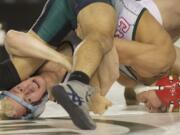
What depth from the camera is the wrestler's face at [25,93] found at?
2.24 metres

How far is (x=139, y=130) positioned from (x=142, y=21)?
0.76 metres

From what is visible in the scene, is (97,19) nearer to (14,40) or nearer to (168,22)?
(14,40)

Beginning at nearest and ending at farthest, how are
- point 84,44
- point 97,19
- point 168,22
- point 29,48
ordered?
point 84,44 < point 97,19 < point 29,48 < point 168,22

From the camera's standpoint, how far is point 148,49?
2.29 metres

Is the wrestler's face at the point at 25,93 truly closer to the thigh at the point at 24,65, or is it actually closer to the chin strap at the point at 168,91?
the thigh at the point at 24,65

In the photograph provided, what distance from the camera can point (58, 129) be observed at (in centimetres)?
179

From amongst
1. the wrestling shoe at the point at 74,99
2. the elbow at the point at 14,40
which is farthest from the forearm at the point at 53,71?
the wrestling shoe at the point at 74,99

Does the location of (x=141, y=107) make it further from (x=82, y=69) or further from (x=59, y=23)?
(x=82, y=69)

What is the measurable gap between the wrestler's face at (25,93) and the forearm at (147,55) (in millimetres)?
415

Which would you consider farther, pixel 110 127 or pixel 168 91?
pixel 168 91

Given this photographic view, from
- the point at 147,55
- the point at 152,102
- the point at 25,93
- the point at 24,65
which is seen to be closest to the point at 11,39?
the point at 24,65

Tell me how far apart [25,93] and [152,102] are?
0.65 metres

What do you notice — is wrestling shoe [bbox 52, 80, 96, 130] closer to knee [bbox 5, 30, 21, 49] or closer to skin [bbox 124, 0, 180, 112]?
knee [bbox 5, 30, 21, 49]

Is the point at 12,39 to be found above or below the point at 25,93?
above
